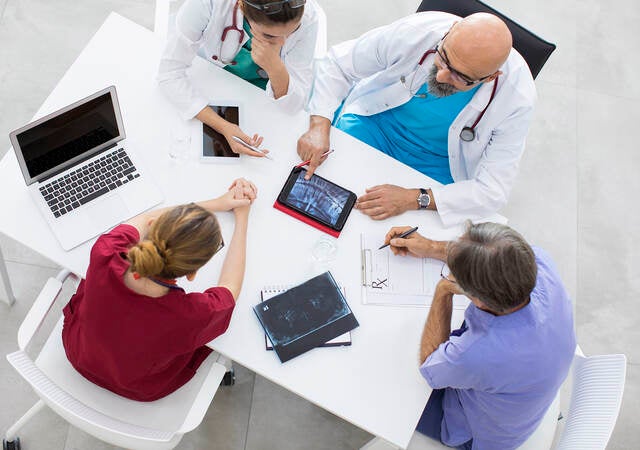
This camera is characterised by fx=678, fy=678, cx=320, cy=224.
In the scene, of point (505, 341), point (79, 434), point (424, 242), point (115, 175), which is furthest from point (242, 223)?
point (79, 434)

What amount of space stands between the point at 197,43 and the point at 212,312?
94 centimetres

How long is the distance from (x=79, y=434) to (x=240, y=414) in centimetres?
61

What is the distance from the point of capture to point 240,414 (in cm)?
272

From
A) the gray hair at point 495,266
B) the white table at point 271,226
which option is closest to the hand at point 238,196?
the white table at point 271,226

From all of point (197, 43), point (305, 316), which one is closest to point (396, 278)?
point (305, 316)

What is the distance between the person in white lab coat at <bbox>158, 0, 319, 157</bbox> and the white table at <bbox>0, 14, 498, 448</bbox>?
2.3 inches

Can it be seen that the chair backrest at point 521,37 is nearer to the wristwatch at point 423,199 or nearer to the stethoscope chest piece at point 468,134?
the stethoscope chest piece at point 468,134

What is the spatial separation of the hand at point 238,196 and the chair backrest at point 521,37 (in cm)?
101

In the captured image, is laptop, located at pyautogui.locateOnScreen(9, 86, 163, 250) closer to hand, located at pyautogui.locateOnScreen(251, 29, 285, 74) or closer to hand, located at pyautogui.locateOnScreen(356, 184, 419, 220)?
hand, located at pyautogui.locateOnScreen(251, 29, 285, 74)

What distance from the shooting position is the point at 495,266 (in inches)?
68.2

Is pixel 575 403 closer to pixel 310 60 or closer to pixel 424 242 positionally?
pixel 424 242

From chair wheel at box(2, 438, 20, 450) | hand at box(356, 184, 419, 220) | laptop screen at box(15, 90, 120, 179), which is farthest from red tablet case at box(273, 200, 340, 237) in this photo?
chair wheel at box(2, 438, 20, 450)

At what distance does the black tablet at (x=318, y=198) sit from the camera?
7.13 ft

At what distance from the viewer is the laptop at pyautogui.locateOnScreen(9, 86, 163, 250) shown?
77.2 inches
